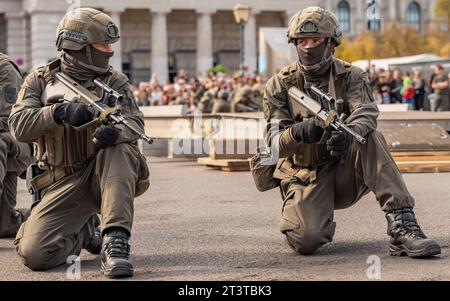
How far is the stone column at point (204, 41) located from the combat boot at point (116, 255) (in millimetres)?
73390

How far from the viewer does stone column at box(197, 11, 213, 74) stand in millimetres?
80000

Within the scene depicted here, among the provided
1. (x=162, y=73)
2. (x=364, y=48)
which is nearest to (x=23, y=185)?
(x=364, y=48)

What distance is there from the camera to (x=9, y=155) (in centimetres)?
834

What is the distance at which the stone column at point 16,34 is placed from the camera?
80000 millimetres

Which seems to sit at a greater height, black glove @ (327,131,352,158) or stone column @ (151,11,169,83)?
stone column @ (151,11,169,83)

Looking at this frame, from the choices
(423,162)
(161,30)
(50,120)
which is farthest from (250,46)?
(50,120)

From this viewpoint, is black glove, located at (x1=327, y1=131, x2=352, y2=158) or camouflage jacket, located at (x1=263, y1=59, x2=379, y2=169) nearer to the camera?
black glove, located at (x1=327, y1=131, x2=352, y2=158)

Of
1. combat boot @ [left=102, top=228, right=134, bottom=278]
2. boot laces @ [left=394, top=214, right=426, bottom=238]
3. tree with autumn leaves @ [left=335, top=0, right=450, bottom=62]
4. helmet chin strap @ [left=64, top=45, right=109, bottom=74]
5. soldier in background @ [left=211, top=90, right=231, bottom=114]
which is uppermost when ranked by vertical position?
tree with autumn leaves @ [left=335, top=0, right=450, bottom=62]

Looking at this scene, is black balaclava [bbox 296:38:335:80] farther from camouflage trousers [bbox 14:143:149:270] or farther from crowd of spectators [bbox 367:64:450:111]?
crowd of spectators [bbox 367:64:450:111]

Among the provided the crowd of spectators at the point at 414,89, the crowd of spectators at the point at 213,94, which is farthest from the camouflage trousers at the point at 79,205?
the crowd of spectators at the point at 414,89

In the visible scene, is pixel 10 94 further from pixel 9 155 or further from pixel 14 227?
pixel 14 227

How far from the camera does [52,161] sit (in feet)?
22.3

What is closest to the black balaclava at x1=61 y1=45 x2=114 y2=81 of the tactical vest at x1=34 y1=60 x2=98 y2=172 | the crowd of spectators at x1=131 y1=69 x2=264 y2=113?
the tactical vest at x1=34 y1=60 x2=98 y2=172

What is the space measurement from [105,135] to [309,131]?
1269 mm
